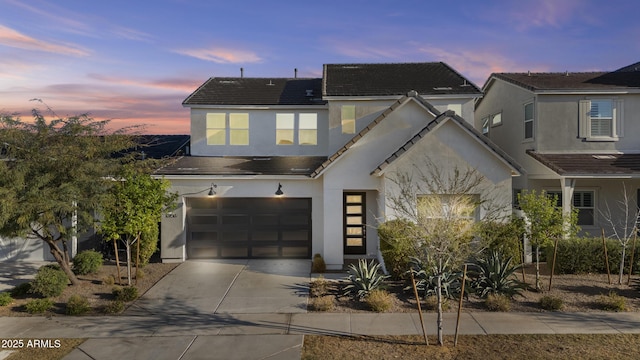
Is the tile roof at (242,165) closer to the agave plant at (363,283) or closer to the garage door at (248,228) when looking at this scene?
the garage door at (248,228)

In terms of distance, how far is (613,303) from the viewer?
34.2ft

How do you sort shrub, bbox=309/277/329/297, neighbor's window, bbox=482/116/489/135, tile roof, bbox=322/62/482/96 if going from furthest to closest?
neighbor's window, bbox=482/116/489/135, tile roof, bbox=322/62/482/96, shrub, bbox=309/277/329/297

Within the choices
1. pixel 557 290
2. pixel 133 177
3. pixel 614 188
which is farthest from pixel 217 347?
pixel 614 188

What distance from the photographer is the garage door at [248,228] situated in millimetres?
16266

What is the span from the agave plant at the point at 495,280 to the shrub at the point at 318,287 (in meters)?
3.97

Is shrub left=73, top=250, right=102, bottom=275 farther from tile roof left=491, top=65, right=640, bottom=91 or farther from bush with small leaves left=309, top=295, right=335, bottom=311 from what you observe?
tile roof left=491, top=65, right=640, bottom=91

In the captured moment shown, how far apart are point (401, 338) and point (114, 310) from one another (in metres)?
6.84

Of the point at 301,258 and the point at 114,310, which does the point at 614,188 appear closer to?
the point at 301,258

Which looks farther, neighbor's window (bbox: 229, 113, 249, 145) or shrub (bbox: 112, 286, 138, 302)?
neighbor's window (bbox: 229, 113, 249, 145)

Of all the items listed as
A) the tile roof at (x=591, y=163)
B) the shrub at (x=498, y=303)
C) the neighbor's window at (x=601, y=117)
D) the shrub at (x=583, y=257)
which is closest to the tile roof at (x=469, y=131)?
the shrub at (x=583, y=257)

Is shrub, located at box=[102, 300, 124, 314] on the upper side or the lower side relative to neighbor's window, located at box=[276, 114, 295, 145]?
lower

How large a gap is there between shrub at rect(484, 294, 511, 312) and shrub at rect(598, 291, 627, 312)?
2.27 m

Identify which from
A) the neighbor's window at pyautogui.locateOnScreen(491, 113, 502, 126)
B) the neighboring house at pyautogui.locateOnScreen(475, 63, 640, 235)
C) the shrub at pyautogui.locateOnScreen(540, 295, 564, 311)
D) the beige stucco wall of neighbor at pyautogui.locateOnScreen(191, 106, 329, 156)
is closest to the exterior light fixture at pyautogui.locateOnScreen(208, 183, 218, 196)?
the beige stucco wall of neighbor at pyautogui.locateOnScreen(191, 106, 329, 156)

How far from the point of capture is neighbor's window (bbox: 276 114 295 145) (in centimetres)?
1866
